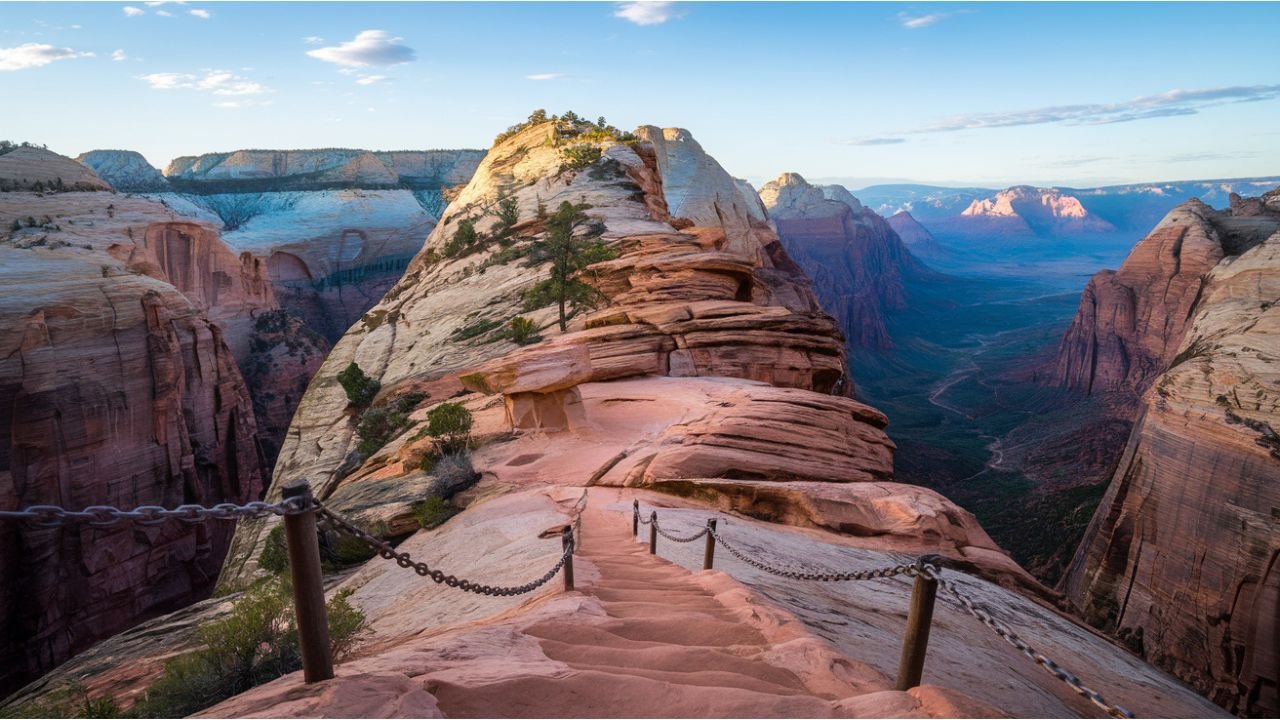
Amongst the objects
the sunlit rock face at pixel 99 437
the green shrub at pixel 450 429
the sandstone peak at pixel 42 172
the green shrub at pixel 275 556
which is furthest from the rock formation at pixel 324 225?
the green shrub at pixel 275 556

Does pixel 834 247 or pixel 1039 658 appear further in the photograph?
pixel 834 247

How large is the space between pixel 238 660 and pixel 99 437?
2440 centimetres

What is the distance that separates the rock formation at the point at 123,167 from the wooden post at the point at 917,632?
363ft

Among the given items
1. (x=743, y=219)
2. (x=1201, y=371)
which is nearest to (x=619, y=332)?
(x=1201, y=371)

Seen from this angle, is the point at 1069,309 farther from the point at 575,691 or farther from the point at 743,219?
the point at 575,691

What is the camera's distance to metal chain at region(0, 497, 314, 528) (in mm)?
2771

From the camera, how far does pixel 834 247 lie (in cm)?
13075

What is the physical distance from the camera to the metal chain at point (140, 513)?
9.09ft

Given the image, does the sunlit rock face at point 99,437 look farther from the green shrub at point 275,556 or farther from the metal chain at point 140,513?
the metal chain at point 140,513

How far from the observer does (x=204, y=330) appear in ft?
103

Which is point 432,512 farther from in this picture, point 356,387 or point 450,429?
point 356,387

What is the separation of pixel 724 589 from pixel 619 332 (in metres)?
13.2

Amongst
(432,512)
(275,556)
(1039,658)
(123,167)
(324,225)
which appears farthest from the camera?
(123,167)

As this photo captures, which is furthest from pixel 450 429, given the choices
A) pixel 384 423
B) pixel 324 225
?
pixel 324 225
